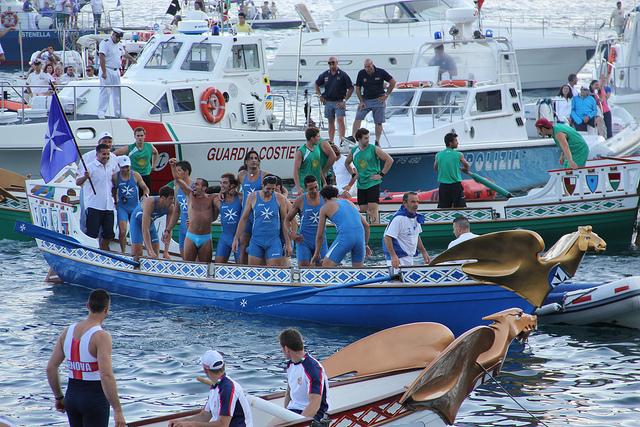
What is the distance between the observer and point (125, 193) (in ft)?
53.5

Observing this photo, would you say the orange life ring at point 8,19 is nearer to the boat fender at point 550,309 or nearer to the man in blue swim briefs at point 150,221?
the man in blue swim briefs at point 150,221

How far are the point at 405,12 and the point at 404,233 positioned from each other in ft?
86.8

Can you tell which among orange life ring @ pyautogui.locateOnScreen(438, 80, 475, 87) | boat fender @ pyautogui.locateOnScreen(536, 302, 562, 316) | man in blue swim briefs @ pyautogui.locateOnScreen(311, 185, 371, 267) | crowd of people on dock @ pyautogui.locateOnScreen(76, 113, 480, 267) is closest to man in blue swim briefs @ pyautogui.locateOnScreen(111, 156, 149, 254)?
crowd of people on dock @ pyautogui.locateOnScreen(76, 113, 480, 267)

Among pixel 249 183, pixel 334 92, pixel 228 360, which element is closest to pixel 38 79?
pixel 334 92

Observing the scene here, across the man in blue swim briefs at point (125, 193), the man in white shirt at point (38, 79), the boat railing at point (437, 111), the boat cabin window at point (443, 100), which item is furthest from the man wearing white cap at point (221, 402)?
the man in white shirt at point (38, 79)

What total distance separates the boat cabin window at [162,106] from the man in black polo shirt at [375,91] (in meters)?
Answer: 3.82

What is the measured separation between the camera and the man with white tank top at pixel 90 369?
348 inches

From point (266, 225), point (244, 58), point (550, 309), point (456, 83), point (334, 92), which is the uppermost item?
point (244, 58)

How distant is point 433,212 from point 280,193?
453 cm

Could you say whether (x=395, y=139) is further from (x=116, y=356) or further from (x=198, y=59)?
(x=116, y=356)

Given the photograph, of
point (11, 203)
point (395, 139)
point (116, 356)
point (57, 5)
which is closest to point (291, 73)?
point (57, 5)

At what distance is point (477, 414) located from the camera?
11.6 metres

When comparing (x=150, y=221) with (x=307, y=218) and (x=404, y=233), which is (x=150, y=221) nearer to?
(x=307, y=218)

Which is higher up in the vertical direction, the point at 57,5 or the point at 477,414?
the point at 57,5
